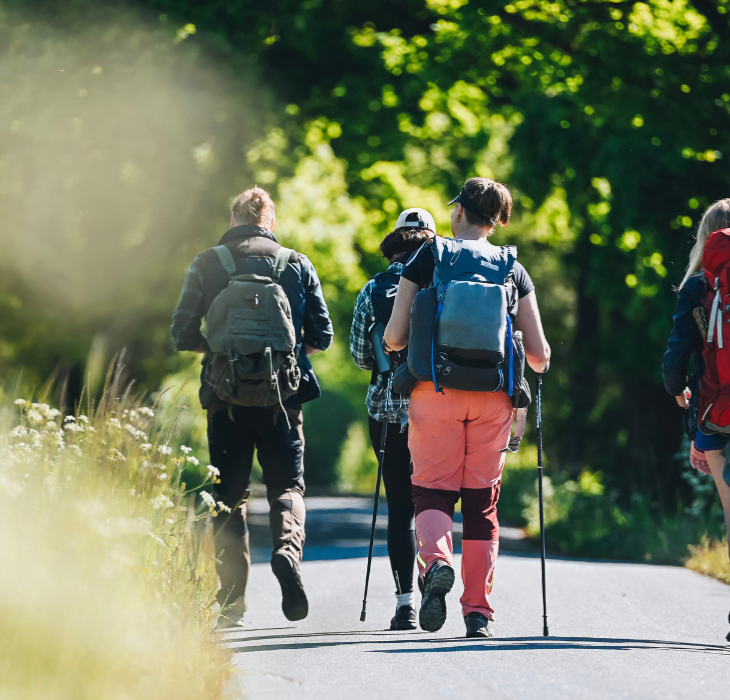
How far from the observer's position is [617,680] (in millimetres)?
4262

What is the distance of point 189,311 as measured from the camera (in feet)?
18.8

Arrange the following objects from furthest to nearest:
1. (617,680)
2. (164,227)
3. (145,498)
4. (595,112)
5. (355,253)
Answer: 1. (355,253)
2. (164,227)
3. (595,112)
4. (145,498)
5. (617,680)

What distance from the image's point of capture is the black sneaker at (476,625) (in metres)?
5.15

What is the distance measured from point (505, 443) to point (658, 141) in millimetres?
8613

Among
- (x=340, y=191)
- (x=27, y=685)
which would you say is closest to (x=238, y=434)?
(x=27, y=685)

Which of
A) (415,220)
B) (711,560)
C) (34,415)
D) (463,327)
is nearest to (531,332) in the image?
(463,327)

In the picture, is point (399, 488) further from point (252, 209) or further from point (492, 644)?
point (252, 209)

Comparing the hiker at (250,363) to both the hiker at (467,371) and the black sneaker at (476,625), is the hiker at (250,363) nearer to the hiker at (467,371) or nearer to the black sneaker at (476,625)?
the hiker at (467,371)

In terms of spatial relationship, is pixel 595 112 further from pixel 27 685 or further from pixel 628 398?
pixel 27 685

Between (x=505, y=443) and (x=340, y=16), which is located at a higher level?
(x=340, y=16)

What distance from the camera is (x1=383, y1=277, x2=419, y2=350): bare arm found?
16.9 ft

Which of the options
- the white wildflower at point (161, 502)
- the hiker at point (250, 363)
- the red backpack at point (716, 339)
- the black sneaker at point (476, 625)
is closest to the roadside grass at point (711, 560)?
the red backpack at point (716, 339)

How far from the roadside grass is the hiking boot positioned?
13.3ft

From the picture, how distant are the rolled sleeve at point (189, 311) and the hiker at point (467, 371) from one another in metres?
1.08
